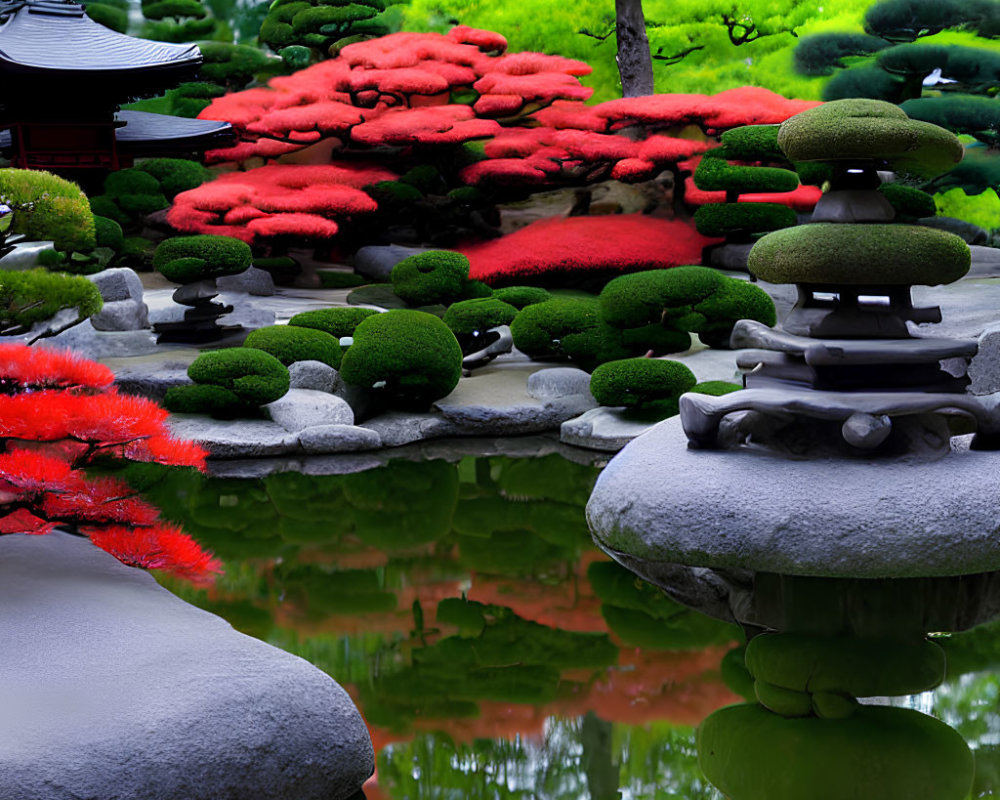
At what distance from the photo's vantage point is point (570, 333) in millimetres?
10047

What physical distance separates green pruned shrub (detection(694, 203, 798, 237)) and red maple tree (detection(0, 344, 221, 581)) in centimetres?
962

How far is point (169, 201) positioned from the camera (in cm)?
1580

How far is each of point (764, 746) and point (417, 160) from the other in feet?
42.2

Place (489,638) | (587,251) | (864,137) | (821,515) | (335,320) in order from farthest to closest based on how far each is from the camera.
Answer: (587,251)
(335,320)
(489,638)
(864,137)
(821,515)

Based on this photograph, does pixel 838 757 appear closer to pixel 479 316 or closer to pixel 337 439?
pixel 337 439

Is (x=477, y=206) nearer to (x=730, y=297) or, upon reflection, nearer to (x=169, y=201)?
(x=169, y=201)

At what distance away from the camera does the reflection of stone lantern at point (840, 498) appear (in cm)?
384

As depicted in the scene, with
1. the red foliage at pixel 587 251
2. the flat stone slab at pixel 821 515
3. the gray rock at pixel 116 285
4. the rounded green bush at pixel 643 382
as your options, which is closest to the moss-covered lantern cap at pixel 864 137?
the flat stone slab at pixel 821 515

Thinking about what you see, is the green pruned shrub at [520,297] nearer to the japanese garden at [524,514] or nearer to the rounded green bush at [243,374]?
the japanese garden at [524,514]

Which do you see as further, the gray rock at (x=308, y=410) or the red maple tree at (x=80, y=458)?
the gray rock at (x=308, y=410)

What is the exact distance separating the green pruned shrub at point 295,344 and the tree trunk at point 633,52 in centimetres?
803

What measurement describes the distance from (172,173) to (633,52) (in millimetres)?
6764

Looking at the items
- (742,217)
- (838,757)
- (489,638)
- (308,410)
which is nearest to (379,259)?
(742,217)

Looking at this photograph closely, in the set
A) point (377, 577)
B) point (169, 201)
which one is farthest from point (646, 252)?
point (377, 577)
